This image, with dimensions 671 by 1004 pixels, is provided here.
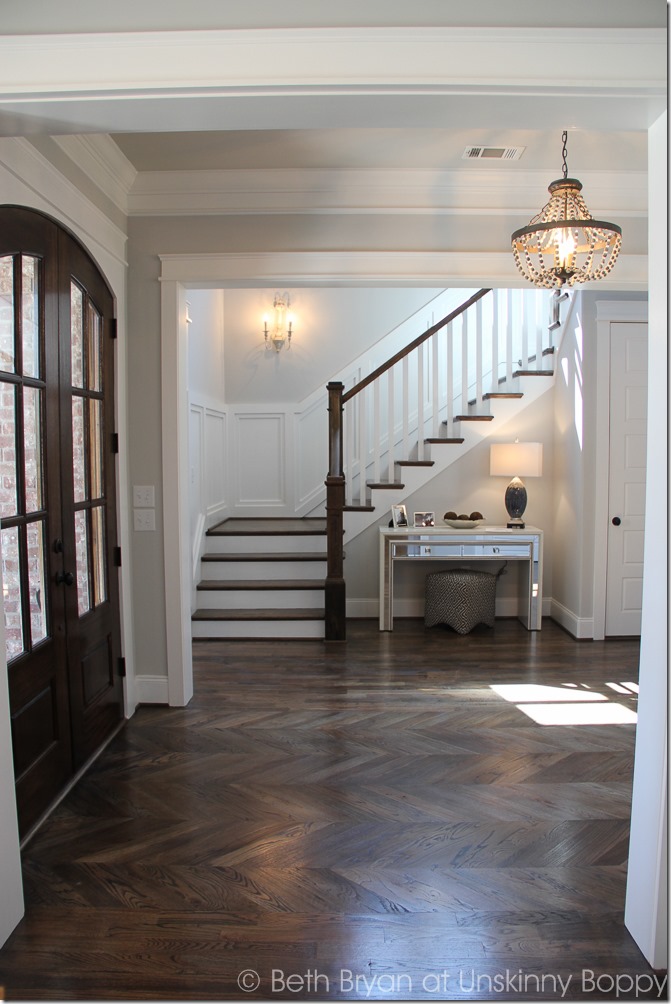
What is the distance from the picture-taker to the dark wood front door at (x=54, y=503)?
2.47m

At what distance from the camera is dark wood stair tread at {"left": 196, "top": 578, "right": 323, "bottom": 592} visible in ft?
17.7

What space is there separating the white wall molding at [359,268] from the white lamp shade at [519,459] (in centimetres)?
187

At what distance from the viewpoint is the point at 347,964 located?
191 cm

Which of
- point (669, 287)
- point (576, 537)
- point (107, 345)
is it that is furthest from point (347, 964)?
point (576, 537)

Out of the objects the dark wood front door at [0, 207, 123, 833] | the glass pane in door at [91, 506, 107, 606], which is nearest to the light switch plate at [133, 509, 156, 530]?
the dark wood front door at [0, 207, 123, 833]

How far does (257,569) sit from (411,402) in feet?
8.43

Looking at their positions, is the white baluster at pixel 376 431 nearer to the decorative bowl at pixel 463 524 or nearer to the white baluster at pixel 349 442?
the white baluster at pixel 349 442

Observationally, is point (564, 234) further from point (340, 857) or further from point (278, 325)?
point (278, 325)

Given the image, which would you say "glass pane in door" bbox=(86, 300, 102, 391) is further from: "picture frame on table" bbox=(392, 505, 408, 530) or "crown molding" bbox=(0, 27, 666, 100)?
"picture frame on table" bbox=(392, 505, 408, 530)

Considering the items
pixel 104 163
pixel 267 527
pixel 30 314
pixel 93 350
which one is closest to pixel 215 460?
pixel 267 527

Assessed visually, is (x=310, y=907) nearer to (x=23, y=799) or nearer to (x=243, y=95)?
(x=23, y=799)

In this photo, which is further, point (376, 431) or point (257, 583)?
point (376, 431)

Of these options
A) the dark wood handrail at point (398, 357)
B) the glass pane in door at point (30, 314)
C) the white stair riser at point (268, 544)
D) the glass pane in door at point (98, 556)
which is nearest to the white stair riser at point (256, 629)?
the white stair riser at point (268, 544)

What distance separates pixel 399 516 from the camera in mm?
5641
